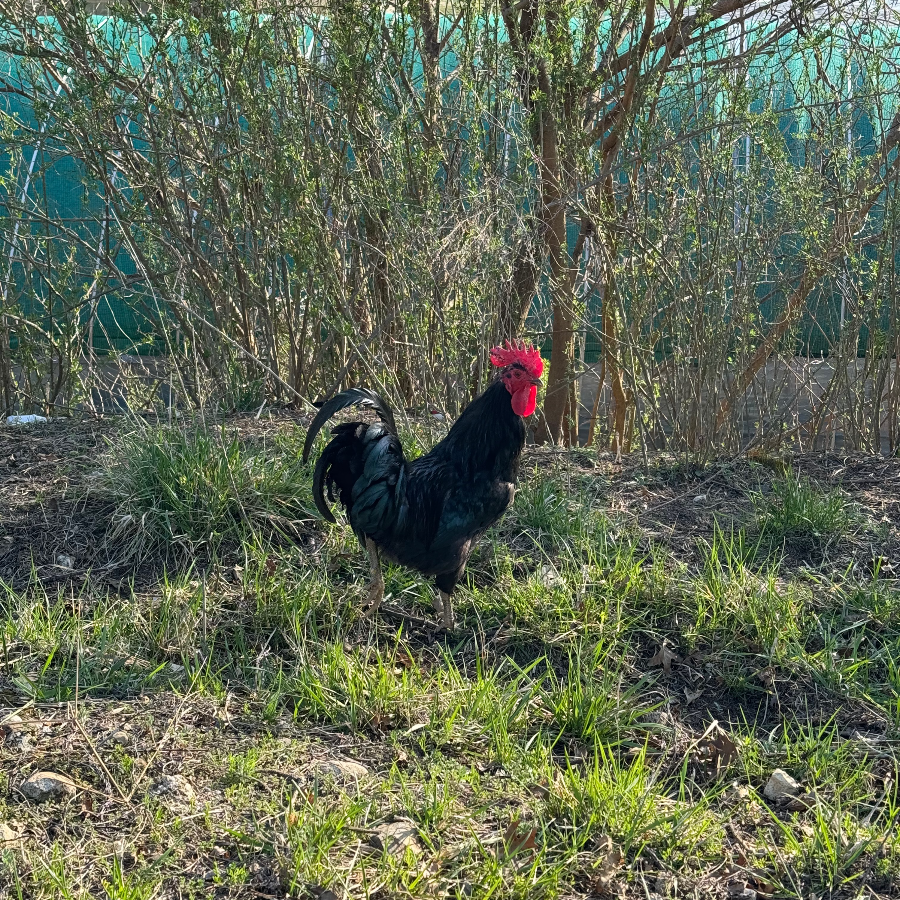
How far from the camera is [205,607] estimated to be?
375 cm

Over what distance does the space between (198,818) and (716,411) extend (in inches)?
165

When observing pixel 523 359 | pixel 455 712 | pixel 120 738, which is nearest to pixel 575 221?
pixel 523 359

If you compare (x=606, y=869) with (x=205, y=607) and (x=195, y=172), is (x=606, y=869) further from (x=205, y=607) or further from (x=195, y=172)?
(x=195, y=172)

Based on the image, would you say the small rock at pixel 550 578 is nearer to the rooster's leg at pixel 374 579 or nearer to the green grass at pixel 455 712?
the green grass at pixel 455 712

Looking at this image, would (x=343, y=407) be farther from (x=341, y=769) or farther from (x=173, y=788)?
(x=173, y=788)

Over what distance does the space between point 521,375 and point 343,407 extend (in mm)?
775

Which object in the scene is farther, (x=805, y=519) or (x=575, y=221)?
(x=575, y=221)

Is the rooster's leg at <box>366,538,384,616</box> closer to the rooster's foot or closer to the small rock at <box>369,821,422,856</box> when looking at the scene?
the rooster's foot

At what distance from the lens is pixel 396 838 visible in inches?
101

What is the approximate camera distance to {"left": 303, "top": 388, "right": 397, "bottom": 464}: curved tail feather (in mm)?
3371

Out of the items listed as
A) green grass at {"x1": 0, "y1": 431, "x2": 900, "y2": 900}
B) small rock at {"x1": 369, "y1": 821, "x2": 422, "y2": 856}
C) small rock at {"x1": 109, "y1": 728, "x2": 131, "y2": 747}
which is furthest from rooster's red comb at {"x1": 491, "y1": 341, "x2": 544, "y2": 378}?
small rock at {"x1": 109, "y1": 728, "x2": 131, "y2": 747}

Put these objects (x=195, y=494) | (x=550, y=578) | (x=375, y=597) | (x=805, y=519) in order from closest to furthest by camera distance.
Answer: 1. (x=375, y=597)
2. (x=550, y=578)
3. (x=195, y=494)
4. (x=805, y=519)

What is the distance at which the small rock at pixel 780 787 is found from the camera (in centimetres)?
296

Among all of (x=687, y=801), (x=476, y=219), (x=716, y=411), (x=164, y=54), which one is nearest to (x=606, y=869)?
(x=687, y=801)
